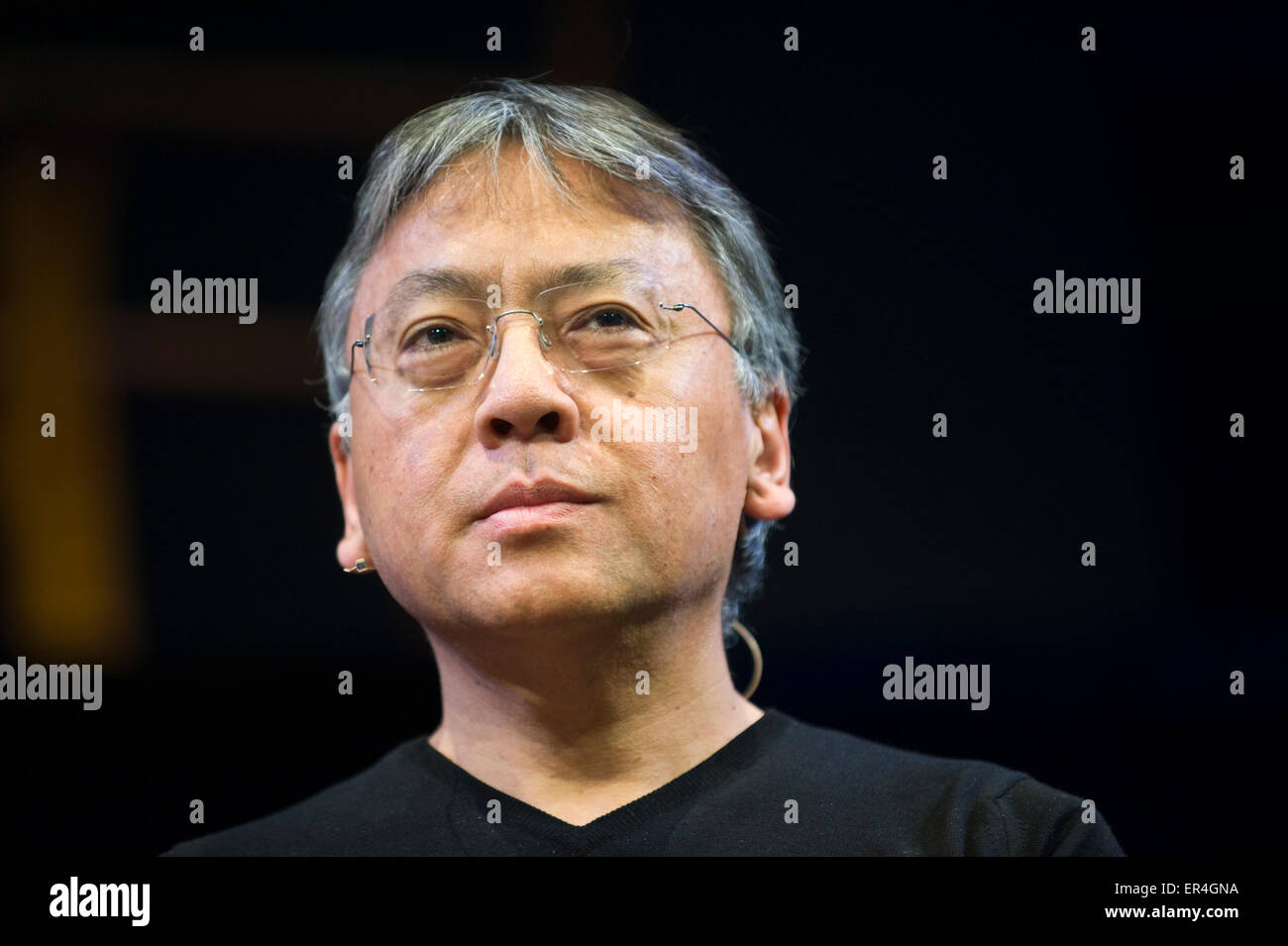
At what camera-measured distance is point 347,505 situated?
92.2 inches

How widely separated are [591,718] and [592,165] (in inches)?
33.9

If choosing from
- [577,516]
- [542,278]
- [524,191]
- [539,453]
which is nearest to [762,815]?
[577,516]

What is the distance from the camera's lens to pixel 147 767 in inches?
95.7

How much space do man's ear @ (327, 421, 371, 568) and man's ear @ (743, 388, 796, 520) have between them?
0.64m

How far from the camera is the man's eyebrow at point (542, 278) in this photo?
2.08 meters

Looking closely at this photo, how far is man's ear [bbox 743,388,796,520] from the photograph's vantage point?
227 centimetres

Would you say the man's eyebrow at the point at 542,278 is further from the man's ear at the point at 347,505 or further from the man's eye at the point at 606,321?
the man's ear at the point at 347,505

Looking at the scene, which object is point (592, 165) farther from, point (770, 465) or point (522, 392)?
point (770, 465)

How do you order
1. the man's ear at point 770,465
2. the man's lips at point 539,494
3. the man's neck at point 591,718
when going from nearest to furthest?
the man's lips at point 539,494, the man's neck at point 591,718, the man's ear at point 770,465

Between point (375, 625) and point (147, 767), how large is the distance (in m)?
0.46

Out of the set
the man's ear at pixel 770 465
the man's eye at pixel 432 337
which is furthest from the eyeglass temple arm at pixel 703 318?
the man's eye at pixel 432 337

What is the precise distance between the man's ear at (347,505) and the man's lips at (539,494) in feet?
1.22
